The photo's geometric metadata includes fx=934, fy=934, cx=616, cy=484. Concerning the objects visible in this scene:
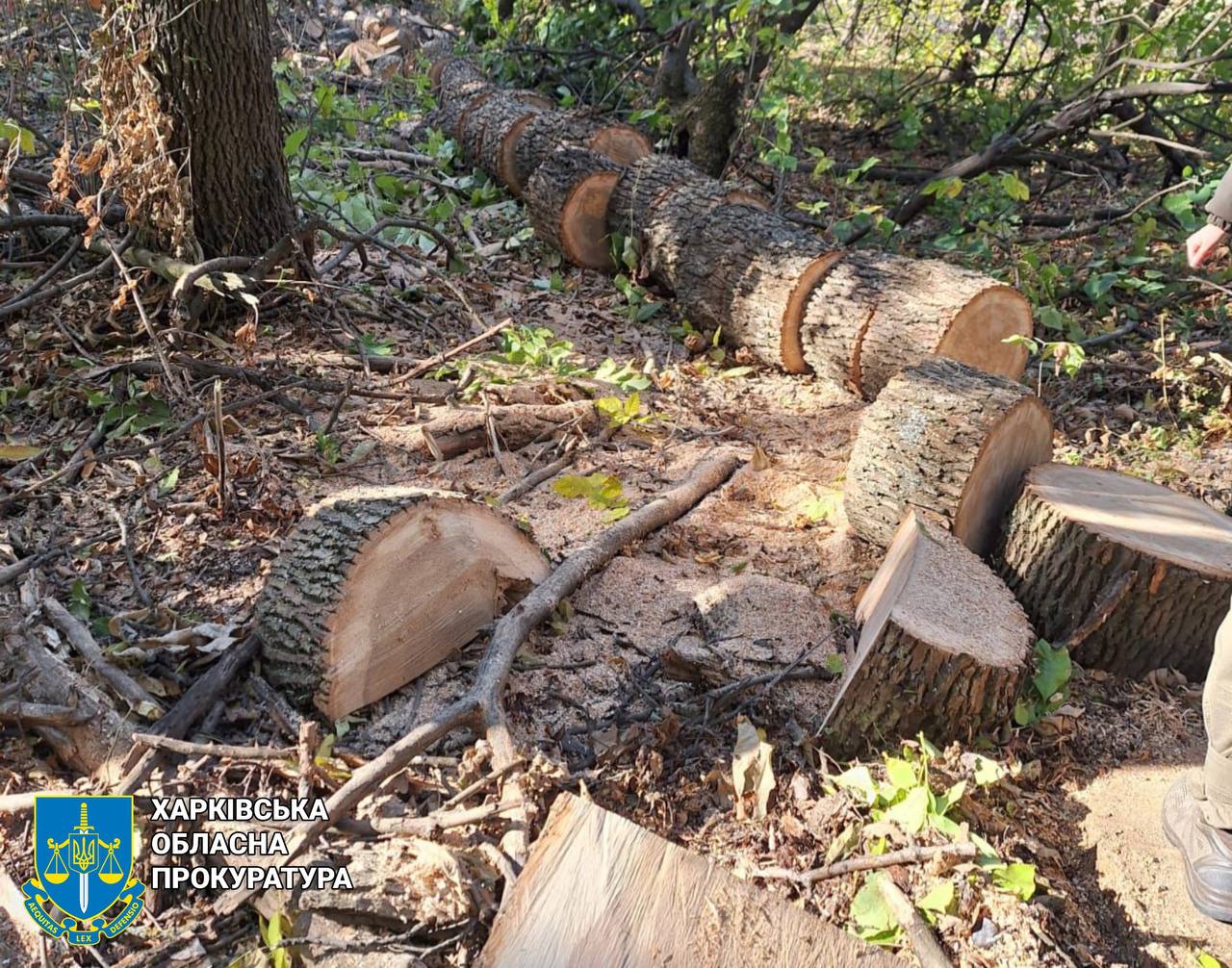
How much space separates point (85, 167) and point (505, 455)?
207 cm

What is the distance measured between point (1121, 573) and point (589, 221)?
3.88 metres

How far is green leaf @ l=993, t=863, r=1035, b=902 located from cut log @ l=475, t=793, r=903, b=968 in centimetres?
39

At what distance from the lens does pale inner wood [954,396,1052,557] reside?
2.93 m

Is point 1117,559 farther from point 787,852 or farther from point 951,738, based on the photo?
point 787,852

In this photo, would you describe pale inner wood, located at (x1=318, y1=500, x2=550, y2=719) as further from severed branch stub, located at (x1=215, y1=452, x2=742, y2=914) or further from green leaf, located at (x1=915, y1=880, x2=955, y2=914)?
green leaf, located at (x1=915, y1=880, x2=955, y2=914)

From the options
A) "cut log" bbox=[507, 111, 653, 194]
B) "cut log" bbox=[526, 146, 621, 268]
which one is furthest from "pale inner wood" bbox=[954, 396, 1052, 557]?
"cut log" bbox=[507, 111, 653, 194]

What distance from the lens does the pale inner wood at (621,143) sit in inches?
253

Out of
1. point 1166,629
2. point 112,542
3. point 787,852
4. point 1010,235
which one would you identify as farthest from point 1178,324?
point 112,542

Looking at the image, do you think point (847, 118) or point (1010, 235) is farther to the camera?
point (847, 118)

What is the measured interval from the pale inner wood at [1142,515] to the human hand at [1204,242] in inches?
27.7

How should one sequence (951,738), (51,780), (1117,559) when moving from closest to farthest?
(51,780), (951,738), (1117,559)

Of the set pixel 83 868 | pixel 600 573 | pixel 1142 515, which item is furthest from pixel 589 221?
pixel 83 868

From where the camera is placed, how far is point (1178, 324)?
4.73m

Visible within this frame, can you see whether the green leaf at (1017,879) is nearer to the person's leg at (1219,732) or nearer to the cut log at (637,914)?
the cut log at (637,914)
